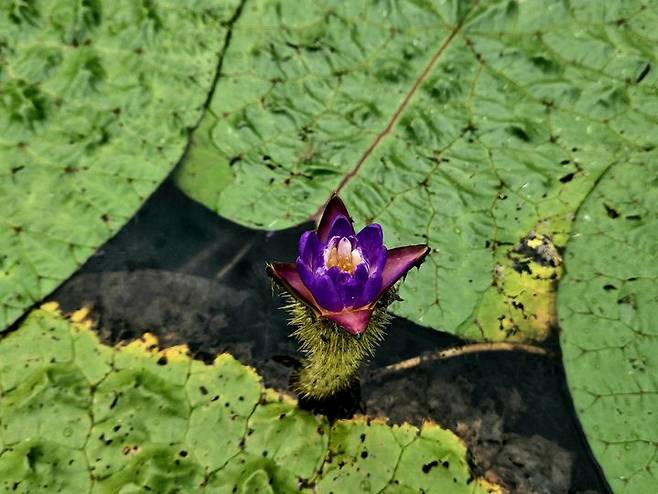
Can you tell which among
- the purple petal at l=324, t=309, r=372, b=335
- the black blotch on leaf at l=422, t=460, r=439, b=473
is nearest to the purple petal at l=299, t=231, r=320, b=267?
the purple petal at l=324, t=309, r=372, b=335

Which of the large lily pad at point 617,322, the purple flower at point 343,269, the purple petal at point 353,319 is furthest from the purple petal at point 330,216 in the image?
the large lily pad at point 617,322

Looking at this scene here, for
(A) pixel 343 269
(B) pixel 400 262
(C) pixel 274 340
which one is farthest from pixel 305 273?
(C) pixel 274 340

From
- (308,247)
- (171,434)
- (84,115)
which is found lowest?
(171,434)

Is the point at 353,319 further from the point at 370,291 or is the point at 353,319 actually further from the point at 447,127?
the point at 447,127

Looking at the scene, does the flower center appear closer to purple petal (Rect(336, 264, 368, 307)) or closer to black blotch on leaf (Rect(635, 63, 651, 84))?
purple petal (Rect(336, 264, 368, 307))

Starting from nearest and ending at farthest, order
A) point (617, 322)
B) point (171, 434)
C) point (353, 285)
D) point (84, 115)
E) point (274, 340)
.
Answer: point (353, 285), point (171, 434), point (617, 322), point (274, 340), point (84, 115)

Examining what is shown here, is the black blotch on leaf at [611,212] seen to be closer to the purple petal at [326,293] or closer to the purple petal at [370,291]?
the purple petal at [370,291]
